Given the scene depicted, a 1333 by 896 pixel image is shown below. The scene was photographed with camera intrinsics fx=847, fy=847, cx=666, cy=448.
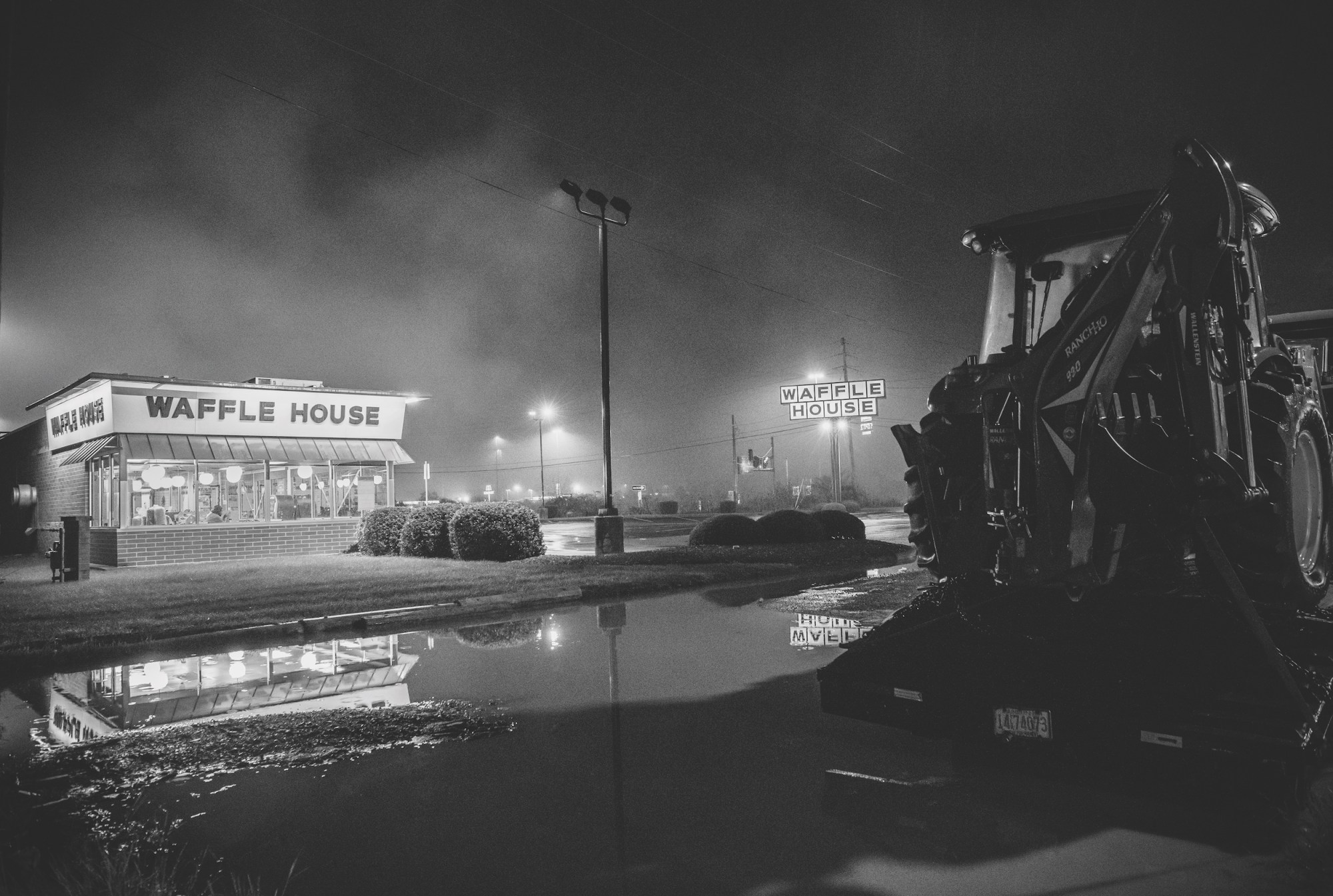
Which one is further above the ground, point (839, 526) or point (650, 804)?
point (839, 526)

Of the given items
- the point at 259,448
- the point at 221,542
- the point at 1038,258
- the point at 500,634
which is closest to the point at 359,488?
the point at 259,448

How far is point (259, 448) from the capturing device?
2625 centimetres

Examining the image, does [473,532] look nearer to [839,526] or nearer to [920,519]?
→ [839,526]

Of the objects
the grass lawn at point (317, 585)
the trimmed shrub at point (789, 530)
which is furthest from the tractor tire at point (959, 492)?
the trimmed shrub at point (789, 530)

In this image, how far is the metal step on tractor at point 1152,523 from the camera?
410cm

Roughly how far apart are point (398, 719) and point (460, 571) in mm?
11060

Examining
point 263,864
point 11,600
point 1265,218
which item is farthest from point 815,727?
point 11,600

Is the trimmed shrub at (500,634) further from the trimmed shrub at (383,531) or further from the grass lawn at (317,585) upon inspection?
the trimmed shrub at (383,531)

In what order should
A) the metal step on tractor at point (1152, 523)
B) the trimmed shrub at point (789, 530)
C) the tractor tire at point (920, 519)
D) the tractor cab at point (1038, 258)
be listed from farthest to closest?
the trimmed shrub at point (789, 530) < the tractor tire at point (920, 519) < the tractor cab at point (1038, 258) < the metal step on tractor at point (1152, 523)

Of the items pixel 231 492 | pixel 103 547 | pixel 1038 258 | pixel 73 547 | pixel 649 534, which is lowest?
pixel 649 534

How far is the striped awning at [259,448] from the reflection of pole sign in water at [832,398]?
24.2 metres

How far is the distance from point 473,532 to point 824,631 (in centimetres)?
1242

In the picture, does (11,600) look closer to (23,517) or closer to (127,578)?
(127,578)

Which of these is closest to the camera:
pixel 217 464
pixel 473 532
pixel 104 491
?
pixel 473 532
